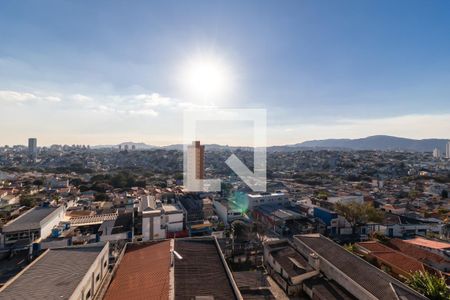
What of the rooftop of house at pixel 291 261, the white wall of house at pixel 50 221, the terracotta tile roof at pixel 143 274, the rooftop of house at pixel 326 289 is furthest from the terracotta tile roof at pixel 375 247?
the white wall of house at pixel 50 221

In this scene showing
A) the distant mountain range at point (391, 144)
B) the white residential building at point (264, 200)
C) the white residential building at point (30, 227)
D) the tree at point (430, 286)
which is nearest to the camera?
the tree at point (430, 286)

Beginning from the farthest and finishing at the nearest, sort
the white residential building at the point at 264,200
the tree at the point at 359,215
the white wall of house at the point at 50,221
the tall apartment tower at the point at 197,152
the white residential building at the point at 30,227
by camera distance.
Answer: the tall apartment tower at the point at 197,152 < the white residential building at the point at 264,200 < the tree at the point at 359,215 < the white wall of house at the point at 50,221 < the white residential building at the point at 30,227

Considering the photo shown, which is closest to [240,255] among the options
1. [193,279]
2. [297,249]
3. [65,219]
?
[297,249]

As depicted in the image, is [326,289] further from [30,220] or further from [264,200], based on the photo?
[30,220]

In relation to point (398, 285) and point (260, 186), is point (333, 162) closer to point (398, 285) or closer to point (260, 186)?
point (260, 186)

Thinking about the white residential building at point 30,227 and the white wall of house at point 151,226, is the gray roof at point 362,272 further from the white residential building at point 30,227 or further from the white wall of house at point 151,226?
the white residential building at point 30,227
